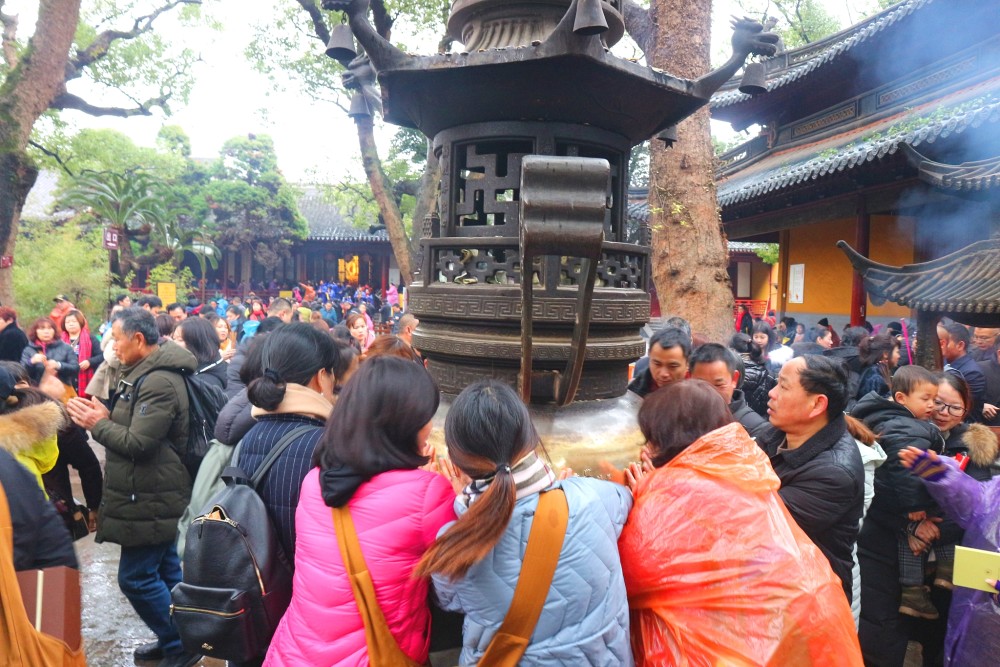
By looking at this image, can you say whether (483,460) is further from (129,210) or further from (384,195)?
(129,210)

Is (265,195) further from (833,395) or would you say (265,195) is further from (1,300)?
(833,395)

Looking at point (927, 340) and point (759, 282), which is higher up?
point (759, 282)

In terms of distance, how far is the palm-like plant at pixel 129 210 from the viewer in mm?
19281

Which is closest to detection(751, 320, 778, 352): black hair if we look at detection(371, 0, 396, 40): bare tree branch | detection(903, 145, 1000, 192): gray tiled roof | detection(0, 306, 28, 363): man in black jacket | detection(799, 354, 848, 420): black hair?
detection(903, 145, 1000, 192): gray tiled roof

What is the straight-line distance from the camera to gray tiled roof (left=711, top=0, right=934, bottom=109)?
11.3 m

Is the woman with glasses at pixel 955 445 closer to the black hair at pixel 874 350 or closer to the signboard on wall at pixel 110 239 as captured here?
the black hair at pixel 874 350

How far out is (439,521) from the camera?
67.5 inches

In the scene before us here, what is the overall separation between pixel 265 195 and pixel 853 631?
26660 millimetres

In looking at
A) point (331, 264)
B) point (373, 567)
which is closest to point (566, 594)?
point (373, 567)

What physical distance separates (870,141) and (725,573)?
34.2 feet

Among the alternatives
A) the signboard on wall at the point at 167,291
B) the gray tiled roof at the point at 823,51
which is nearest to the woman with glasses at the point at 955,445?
the gray tiled roof at the point at 823,51

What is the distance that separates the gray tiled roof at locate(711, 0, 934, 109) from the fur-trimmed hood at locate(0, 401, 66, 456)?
9.62 m

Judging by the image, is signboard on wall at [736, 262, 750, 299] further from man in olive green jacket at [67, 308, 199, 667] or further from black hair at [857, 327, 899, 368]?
man in olive green jacket at [67, 308, 199, 667]

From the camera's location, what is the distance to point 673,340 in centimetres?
340
